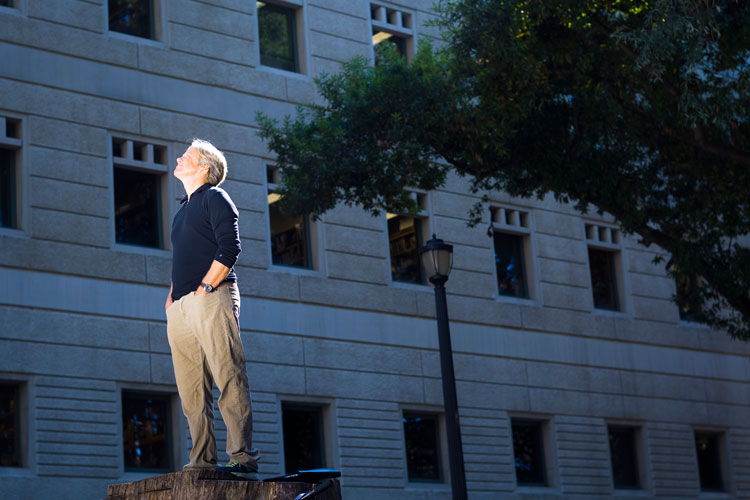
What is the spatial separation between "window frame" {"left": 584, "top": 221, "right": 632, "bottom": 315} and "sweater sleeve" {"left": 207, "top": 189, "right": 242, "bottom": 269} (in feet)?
60.0

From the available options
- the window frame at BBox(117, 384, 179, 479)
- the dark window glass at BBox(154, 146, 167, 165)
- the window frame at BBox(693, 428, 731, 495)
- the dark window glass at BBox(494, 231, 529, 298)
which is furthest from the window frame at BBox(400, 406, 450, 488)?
the window frame at BBox(693, 428, 731, 495)

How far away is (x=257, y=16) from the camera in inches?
826

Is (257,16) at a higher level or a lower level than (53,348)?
higher

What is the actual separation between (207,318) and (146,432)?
10.9 m

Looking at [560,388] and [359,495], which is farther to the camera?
[560,388]

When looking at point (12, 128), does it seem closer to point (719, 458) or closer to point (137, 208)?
point (137, 208)

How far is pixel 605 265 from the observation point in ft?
84.4

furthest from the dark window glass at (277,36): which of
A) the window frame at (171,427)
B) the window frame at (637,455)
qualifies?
the window frame at (637,455)

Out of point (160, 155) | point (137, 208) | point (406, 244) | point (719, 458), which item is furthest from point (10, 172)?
point (719, 458)

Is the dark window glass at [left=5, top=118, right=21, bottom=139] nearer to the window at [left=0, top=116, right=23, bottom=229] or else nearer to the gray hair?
the window at [left=0, top=116, right=23, bottom=229]

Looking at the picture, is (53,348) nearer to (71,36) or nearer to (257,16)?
(71,36)

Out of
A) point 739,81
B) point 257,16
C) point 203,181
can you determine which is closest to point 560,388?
point 257,16

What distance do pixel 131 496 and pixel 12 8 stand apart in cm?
1222

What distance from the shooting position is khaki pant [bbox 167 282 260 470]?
24.3 feet
